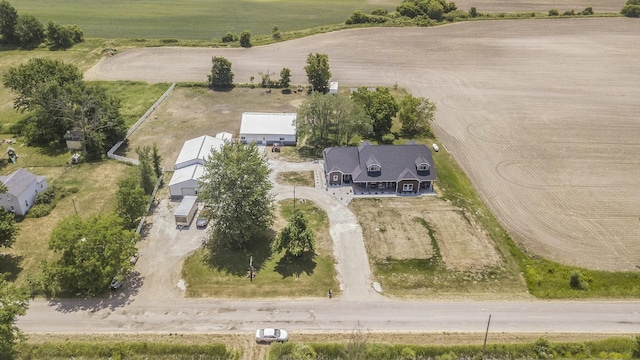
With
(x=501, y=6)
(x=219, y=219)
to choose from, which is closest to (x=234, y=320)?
(x=219, y=219)

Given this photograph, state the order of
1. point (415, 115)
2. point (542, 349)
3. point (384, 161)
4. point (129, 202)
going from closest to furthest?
1. point (542, 349)
2. point (129, 202)
3. point (384, 161)
4. point (415, 115)

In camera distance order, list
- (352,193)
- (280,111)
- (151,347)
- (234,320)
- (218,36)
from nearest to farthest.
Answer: (151,347), (234,320), (352,193), (280,111), (218,36)

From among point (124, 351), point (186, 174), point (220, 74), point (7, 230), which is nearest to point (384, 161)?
point (186, 174)

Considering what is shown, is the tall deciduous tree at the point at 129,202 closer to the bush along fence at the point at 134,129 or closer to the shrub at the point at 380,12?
the bush along fence at the point at 134,129

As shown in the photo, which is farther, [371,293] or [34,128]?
[34,128]

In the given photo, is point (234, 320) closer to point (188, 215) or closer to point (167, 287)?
point (167, 287)

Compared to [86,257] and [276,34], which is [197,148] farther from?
[276,34]

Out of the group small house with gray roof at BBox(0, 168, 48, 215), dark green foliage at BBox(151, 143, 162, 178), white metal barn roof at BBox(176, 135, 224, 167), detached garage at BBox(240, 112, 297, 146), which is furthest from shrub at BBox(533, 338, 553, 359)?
small house with gray roof at BBox(0, 168, 48, 215)
